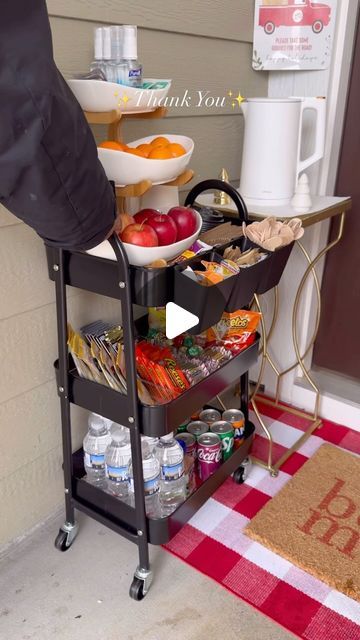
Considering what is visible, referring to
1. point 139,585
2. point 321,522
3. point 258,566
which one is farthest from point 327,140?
point 139,585

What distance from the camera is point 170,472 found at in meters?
1.33

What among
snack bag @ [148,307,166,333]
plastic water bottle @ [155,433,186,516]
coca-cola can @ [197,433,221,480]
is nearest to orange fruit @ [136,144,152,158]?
snack bag @ [148,307,166,333]

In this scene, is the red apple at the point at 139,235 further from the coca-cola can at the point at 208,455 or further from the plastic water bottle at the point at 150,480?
the coca-cola can at the point at 208,455

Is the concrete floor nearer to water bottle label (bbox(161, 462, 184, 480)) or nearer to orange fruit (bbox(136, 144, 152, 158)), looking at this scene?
water bottle label (bbox(161, 462, 184, 480))

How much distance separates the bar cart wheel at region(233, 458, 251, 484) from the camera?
1.65 m

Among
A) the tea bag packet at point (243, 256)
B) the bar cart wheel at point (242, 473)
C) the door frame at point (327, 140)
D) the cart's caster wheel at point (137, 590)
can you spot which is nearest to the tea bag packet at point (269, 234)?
the tea bag packet at point (243, 256)

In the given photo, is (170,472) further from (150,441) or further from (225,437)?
(225,437)

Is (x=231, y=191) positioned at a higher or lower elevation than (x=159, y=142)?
lower

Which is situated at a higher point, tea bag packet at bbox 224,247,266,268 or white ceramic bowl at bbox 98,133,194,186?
white ceramic bowl at bbox 98,133,194,186

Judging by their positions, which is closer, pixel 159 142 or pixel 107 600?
pixel 159 142

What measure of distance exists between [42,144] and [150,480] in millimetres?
829

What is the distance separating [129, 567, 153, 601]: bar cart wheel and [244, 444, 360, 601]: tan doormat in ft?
1.06

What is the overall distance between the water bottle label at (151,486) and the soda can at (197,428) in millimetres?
235
